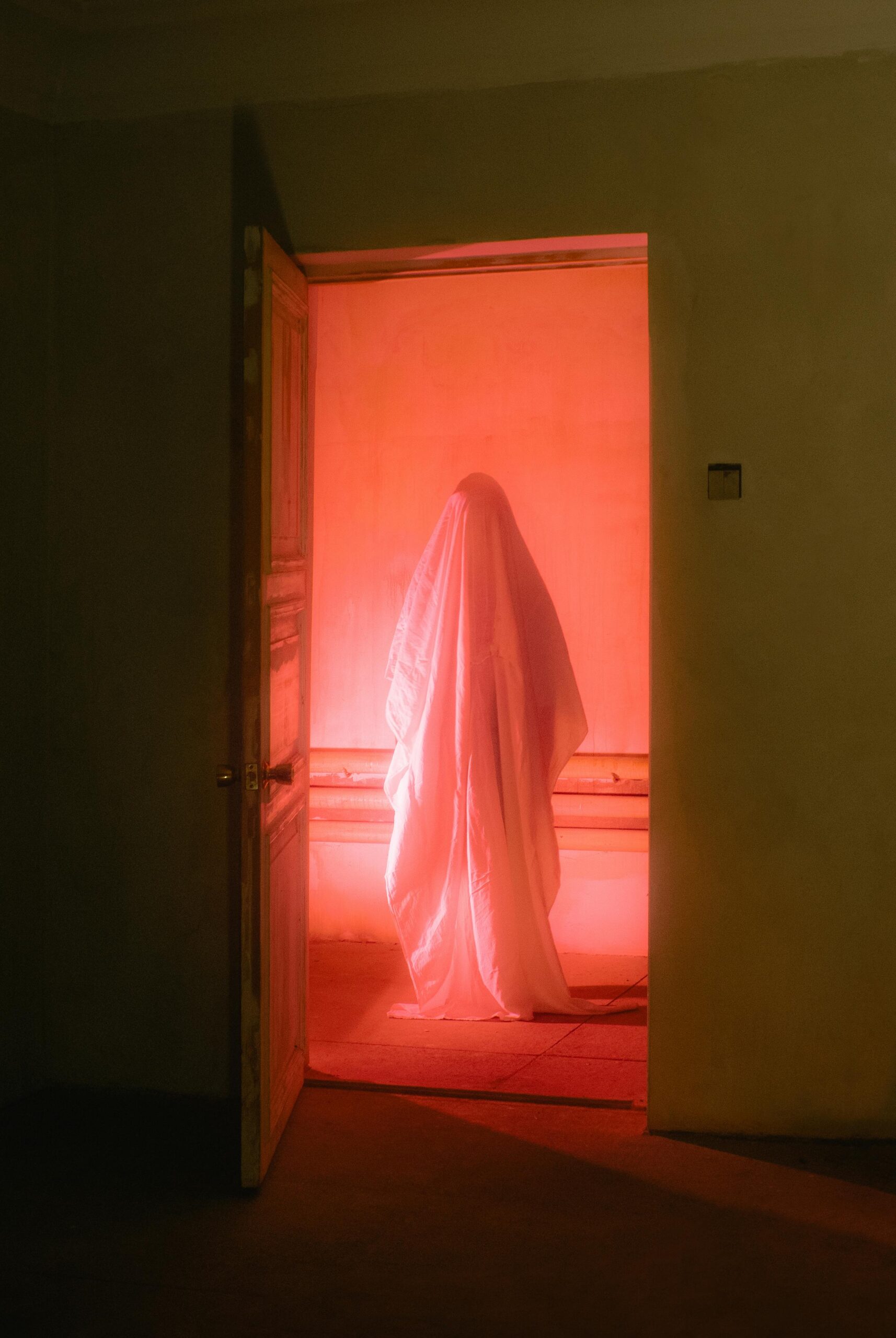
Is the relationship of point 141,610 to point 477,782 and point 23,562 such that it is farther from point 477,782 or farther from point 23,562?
point 477,782

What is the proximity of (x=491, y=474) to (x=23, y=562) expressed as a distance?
78.5 inches

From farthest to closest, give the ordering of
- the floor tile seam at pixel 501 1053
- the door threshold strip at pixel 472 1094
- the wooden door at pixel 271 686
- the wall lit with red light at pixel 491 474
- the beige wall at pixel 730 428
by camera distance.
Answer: the wall lit with red light at pixel 491 474 → the floor tile seam at pixel 501 1053 → the door threshold strip at pixel 472 1094 → the beige wall at pixel 730 428 → the wooden door at pixel 271 686

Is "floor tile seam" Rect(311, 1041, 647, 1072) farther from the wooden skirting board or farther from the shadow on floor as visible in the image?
the wooden skirting board

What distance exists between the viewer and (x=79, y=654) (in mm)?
3004

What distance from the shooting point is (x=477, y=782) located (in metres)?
3.51

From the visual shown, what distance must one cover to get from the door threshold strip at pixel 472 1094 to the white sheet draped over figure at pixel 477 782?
537mm

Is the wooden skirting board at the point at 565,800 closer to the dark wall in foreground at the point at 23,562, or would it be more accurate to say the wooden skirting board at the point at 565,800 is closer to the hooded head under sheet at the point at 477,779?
the hooded head under sheet at the point at 477,779

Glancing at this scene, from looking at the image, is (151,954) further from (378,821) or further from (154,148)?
(154,148)

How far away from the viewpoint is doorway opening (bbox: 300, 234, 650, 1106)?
425 cm

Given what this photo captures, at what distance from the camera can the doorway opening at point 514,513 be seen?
4.25 meters

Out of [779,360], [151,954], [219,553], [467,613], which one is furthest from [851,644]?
[151,954]

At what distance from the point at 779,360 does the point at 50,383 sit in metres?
1.83

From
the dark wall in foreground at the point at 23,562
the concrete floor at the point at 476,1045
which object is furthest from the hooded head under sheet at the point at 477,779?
the dark wall in foreground at the point at 23,562

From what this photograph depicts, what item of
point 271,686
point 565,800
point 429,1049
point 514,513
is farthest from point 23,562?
point 565,800
